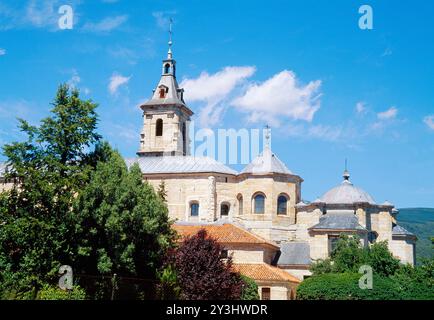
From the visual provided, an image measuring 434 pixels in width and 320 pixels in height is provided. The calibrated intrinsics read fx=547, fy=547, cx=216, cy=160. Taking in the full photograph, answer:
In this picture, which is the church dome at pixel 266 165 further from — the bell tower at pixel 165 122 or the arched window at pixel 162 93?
the arched window at pixel 162 93

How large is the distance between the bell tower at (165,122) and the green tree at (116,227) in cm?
2757

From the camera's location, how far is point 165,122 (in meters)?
59.1

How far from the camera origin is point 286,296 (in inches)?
1495

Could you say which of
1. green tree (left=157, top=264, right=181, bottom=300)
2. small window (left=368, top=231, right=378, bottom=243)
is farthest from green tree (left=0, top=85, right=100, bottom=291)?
small window (left=368, top=231, right=378, bottom=243)

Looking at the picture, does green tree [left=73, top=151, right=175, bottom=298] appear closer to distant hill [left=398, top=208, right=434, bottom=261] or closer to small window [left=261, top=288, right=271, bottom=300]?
small window [left=261, top=288, right=271, bottom=300]

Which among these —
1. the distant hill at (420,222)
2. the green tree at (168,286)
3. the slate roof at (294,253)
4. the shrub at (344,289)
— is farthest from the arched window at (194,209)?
the distant hill at (420,222)

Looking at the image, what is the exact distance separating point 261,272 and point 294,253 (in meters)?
6.75

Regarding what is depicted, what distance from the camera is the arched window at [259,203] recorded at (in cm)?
4806

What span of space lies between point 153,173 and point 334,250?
59.8 feet

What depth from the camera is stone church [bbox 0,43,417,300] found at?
143ft

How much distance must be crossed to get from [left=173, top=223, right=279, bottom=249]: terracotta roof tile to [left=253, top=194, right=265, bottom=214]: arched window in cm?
463

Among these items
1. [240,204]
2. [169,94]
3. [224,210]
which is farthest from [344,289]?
[169,94]

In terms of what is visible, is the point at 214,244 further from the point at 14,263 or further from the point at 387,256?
the point at 387,256
